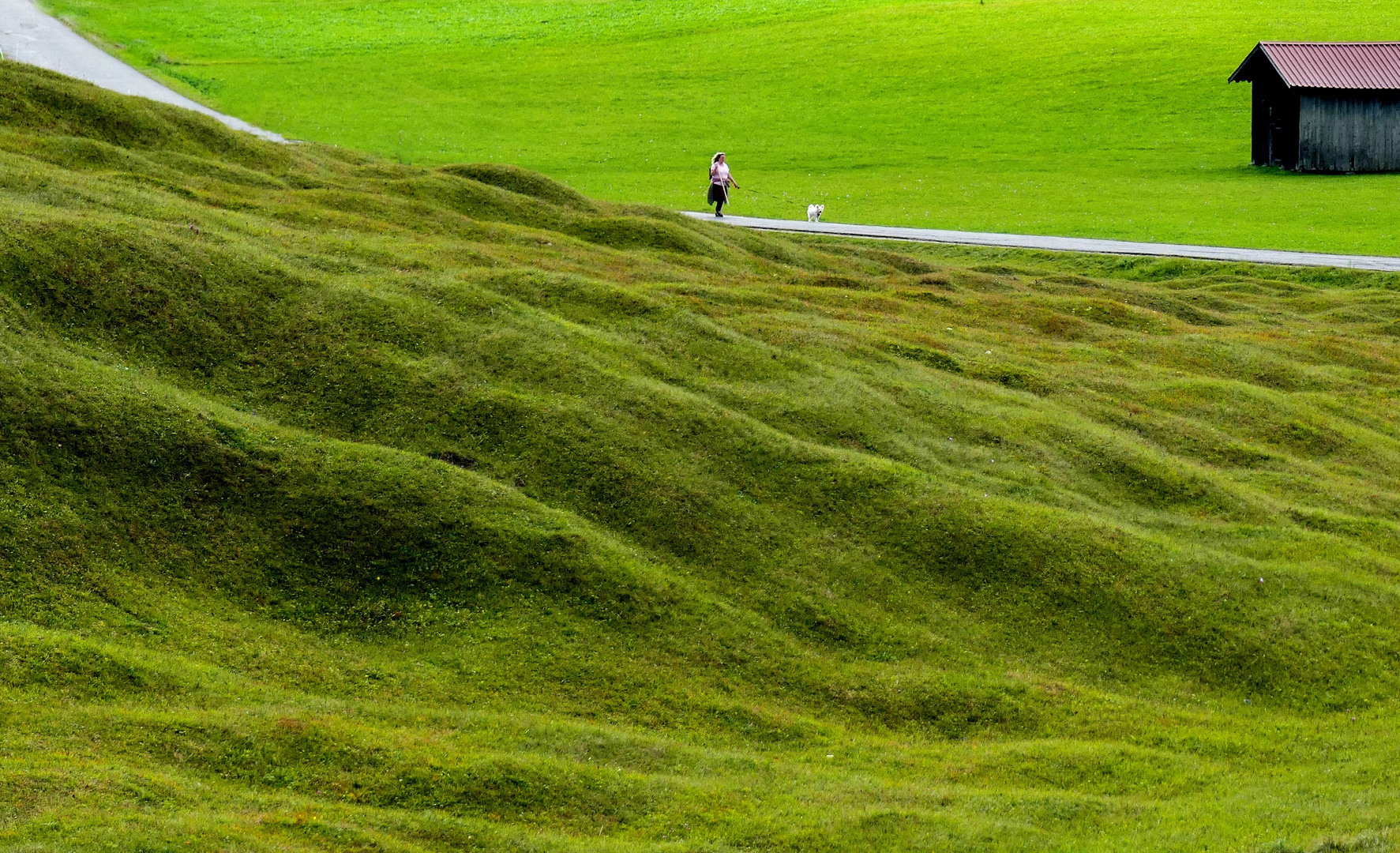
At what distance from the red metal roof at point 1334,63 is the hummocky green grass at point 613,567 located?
Answer: 1952 inches

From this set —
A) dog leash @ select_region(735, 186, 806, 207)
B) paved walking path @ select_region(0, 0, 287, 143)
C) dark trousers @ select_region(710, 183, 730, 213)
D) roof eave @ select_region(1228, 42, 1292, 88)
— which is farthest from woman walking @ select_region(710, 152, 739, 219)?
roof eave @ select_region(1228, 42, 1292, 88)

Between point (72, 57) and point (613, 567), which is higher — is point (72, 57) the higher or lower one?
the higher one

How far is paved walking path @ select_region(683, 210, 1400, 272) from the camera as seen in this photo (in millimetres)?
63781

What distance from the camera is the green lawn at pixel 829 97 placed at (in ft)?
261

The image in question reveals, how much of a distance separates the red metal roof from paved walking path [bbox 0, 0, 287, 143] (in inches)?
2464

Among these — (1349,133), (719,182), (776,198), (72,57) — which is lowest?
(776,198)

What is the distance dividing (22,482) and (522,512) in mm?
8714

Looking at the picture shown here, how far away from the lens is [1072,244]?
221ft

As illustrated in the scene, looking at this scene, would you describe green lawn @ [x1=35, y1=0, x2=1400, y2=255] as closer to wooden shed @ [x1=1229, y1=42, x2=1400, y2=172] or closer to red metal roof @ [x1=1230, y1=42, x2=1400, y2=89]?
wooden shed @ [x1=1229, y1=42, x2=1400, y2=172]

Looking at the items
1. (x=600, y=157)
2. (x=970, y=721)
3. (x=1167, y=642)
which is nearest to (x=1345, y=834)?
(x=970, y=721)

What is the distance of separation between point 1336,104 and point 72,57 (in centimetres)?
9242

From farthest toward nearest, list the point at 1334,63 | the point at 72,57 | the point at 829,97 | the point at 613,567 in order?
the point at 72,57, the point at 829,97, the point at 1334,63, the point at 613,567

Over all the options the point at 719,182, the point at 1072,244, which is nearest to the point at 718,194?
the point at 719,182

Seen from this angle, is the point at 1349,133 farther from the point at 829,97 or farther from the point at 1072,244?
the point at 829,97
